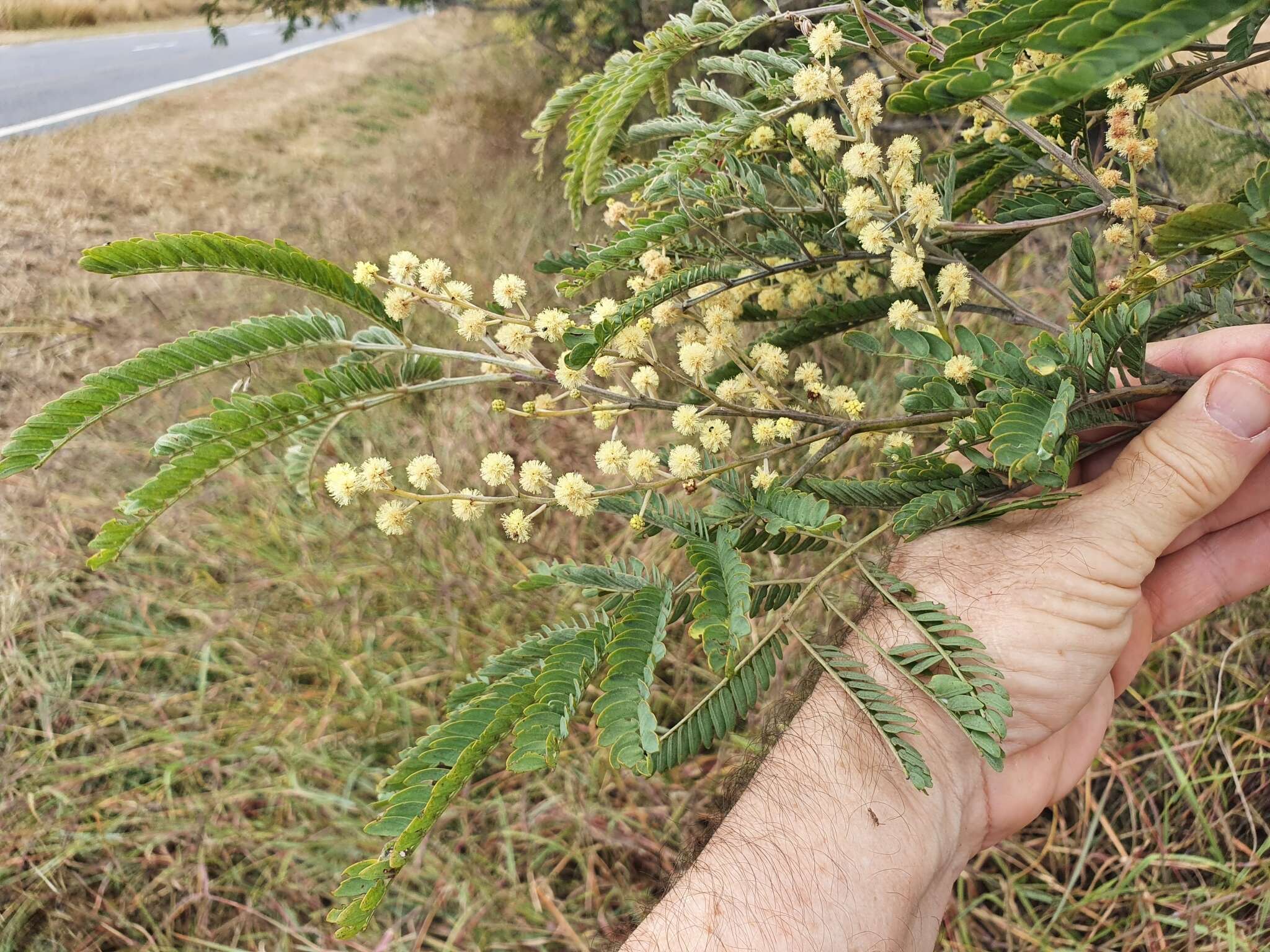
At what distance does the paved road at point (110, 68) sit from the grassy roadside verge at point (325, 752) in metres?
3.54

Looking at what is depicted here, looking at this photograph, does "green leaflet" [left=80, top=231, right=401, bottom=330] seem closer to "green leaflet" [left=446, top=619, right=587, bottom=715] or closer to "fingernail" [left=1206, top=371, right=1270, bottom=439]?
"green leaflet" [left=446, top=619, right=587, bottom=715]

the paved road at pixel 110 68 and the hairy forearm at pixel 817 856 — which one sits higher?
the paved road at pixel 110 68

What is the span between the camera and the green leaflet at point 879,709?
80 cm

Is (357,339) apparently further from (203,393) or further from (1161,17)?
(203,393)

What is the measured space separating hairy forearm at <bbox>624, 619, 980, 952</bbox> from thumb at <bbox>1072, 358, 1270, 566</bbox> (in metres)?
0.46

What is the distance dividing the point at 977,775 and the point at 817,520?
83 centimetres

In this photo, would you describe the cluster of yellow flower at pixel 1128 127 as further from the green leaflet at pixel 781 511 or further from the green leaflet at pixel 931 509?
the green leaflet at pixel 781 511

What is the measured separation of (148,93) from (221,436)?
9.78 m

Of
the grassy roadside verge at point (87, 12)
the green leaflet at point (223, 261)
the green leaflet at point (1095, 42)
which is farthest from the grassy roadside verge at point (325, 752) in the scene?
the grassy roadside verge at point (87, 12)

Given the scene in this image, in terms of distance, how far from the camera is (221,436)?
0.73 meters

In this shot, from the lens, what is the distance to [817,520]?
737mm

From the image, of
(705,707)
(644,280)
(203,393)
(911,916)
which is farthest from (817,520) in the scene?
(203,393)

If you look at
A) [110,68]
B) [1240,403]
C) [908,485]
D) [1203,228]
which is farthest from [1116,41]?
[110,68]

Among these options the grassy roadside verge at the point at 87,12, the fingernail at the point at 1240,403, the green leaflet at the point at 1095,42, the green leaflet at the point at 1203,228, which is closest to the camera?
the green leaflet at the point at 1095,42
